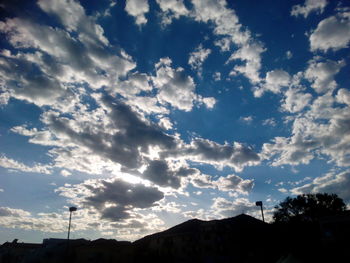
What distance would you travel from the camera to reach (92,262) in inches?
1649

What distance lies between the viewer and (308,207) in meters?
64.1

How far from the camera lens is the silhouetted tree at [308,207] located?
200 feet

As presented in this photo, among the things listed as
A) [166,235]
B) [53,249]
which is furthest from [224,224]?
[53,249]

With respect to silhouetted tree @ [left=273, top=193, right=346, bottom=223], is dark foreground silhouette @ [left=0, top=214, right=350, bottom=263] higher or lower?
lower

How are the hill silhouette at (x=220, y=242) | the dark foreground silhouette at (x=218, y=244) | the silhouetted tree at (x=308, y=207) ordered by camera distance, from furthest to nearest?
the silhouetted tree at (x=308, y=207)
the hill silhouette at (x=220, y=242)
the dark foreground silhouette at (x=218, y=244)

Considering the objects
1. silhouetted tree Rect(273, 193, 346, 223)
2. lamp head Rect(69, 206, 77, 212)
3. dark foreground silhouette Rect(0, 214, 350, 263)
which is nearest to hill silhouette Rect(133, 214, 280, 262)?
dark foreground silhouette Rect(0, 214, 350, 263)

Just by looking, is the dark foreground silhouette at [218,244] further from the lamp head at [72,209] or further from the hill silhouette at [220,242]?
the lamp head at [72,209]

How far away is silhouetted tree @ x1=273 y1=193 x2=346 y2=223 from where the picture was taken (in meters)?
61.1

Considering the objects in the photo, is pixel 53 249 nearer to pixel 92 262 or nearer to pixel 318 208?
pixel 92 262

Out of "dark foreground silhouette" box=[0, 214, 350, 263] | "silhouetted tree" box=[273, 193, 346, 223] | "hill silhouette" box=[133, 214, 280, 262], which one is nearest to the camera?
"dark foreground silhouette" box=[0, 214, 350, 263]

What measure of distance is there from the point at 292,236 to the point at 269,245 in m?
5.09

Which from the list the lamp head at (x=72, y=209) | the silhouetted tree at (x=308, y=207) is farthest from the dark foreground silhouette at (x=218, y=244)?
the silhouetted tree at (x=308, y=207)

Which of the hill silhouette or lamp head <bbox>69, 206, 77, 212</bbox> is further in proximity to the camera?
the hill silhouette

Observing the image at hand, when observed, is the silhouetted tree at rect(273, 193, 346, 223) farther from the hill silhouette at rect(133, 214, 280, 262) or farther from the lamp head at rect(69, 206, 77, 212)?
the lamp head at rect(69, 206, 77, 212)
